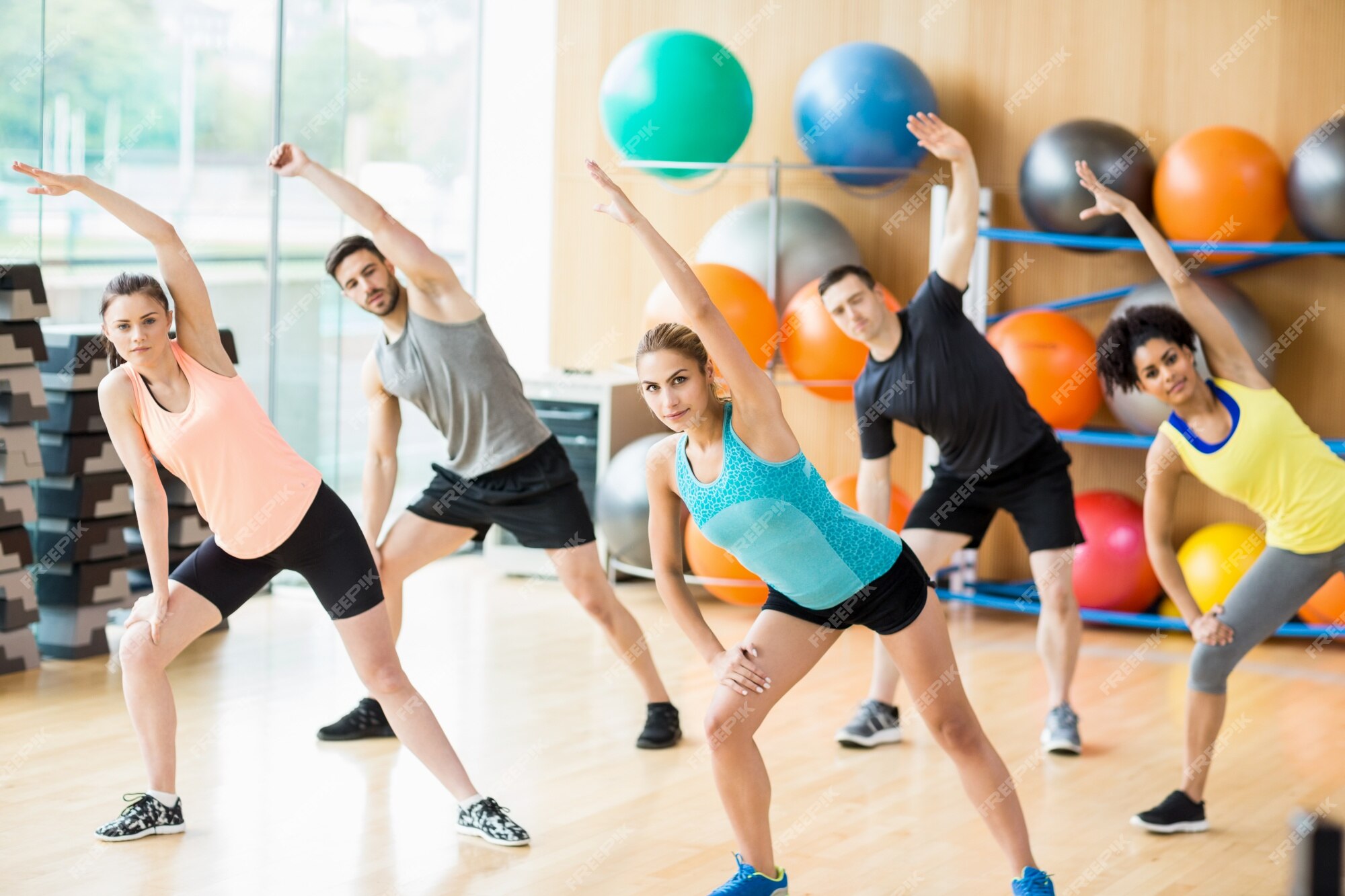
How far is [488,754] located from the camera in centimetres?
393

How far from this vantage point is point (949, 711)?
2.64m

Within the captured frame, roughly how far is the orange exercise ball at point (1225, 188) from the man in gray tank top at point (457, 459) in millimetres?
2452

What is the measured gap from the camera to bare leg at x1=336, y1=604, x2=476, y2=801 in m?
3.15

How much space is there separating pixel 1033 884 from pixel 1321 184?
3039 millimetres

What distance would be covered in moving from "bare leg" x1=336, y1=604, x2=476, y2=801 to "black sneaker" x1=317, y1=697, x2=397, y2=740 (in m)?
0.82

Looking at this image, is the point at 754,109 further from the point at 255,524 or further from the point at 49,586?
the point at 255,524

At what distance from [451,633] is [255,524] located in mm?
2282

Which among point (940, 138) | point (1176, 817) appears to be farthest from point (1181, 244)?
point (1176, 817)

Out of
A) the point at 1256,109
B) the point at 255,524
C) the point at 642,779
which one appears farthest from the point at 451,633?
the point at 1256,109

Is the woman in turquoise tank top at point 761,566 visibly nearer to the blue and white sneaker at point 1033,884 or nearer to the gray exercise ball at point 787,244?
the blue and white sneaker at point 1033,884

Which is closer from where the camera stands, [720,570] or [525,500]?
[525,500]

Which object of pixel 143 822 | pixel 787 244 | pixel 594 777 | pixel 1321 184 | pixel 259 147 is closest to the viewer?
pixel 143 822

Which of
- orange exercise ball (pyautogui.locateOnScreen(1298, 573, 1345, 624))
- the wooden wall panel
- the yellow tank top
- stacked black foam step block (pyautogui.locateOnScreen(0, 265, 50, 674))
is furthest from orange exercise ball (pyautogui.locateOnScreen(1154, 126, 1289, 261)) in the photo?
stacked black foam step block (pyautogui.locateOnScreen(0, 265, 50, 674))

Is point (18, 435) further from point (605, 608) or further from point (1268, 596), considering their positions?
point (1268, 596)
